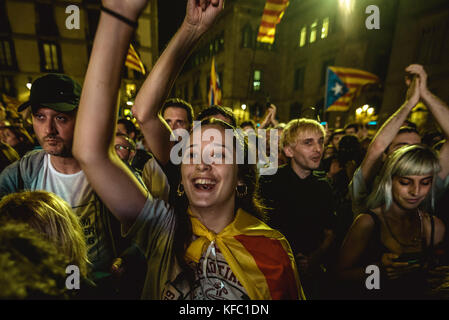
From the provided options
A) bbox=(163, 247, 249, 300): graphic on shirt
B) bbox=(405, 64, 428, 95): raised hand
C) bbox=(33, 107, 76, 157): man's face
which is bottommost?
bbox=(163, 247, 249, 300): graphic on shirt

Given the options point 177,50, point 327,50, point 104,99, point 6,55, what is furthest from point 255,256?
point 6,55

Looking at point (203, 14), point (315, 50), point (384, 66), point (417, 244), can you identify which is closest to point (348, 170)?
point (417, 244)

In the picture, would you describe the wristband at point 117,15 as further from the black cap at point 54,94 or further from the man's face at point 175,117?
the man's face at point 175,117

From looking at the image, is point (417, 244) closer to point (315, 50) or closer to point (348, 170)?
point (348, 170)

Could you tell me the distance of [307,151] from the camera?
2.61 metres

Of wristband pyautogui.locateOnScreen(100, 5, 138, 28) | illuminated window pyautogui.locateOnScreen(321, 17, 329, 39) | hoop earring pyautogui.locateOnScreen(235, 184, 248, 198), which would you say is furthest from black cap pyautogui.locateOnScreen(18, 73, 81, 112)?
illuminated window pyautogui.locateOnScreen(321, 17, 329, 39)

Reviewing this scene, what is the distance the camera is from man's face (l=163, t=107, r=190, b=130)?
2.84 meters

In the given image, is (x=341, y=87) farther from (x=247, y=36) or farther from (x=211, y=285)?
(x=247, y=36)

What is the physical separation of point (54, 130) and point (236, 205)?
1.58 metres

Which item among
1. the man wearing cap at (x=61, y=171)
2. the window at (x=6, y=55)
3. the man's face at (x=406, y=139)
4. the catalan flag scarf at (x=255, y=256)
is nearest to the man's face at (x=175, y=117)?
the man wearing cap at (x=61, y=171)

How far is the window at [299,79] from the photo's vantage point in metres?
22.7

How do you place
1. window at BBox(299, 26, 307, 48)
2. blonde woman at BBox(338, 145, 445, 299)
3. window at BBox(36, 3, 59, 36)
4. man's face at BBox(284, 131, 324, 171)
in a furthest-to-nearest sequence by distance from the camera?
1. window at BBox(299, 26, 307, 48)
2. window at BBox(36, 3, 59, 36)
3. man's face at BBox(284, 131, 324, 171)
4. blonde woman at BBox(338, 145, 445, 299)

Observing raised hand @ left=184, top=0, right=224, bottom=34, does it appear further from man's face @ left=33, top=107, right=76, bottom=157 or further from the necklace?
the necklace

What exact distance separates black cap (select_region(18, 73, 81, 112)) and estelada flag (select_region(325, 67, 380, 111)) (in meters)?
7.09
